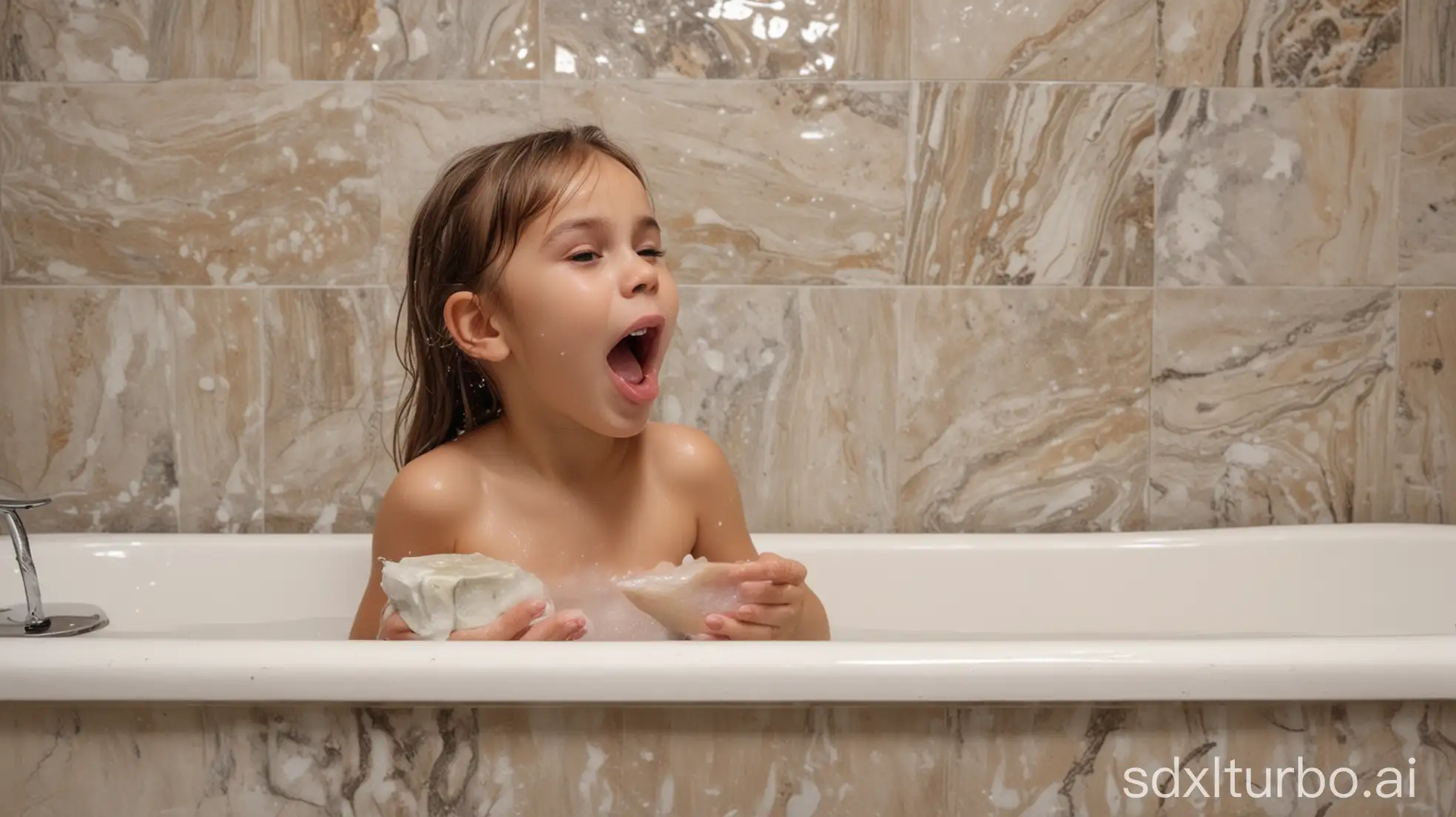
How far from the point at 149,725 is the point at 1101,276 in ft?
4.06

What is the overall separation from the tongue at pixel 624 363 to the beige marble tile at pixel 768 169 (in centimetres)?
45

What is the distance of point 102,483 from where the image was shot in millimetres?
1551

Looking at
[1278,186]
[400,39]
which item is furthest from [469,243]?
[1278,186]

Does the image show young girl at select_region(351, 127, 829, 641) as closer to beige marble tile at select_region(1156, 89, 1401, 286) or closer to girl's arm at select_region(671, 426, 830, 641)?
girl's arm at select_region(671, 426, 830, 641)

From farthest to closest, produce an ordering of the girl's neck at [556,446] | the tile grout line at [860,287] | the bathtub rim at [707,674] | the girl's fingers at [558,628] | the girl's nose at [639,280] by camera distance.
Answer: the tile grout line at [860,287]
the girl's neck at [556,446]
the girl's nose at [639,280]
the girl's fingers at [558,628]
the bathtub rim at [707,674]

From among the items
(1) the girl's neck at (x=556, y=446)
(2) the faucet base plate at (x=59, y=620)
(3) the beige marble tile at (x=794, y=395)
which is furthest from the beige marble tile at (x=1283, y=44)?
(2) the faucet base plate at (x=59, y=620)

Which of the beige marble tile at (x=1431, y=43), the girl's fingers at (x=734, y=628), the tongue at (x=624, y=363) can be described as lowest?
the girl's fingers at (x=734, y=628)

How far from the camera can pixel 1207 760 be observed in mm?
774

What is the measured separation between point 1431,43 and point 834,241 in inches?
32.8

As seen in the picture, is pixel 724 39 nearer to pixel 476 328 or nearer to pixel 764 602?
pixel 476 328

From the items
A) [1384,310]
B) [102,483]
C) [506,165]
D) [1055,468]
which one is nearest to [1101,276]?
[1055,468]

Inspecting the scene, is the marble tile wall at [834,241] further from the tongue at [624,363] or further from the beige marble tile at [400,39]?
the tongue at [624,363]

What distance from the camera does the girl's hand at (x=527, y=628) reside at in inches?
34.2

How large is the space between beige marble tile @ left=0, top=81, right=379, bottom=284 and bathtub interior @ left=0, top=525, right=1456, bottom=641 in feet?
1.18
